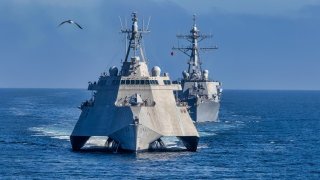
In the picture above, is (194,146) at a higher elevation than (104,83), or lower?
lower

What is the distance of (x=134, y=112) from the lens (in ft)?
267

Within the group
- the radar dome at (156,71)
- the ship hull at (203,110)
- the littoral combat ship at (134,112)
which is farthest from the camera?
the ship hull at (203,110)

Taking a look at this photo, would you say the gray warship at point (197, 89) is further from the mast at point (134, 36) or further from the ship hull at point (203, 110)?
the mast at point (134, 36)

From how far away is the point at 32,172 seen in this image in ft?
233

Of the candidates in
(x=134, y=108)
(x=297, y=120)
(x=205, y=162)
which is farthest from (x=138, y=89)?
(x=297, y=120)

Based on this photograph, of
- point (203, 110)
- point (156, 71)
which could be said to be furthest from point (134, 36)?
point (203, 110)

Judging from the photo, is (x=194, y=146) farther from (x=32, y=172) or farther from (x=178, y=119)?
(x=32, y=172)

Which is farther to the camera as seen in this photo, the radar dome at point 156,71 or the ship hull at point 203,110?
the ship hull at point 203,110

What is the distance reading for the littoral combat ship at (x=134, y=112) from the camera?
81250 mm

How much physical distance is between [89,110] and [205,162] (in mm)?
13465

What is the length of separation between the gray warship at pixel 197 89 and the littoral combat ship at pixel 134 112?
55516 millimetres

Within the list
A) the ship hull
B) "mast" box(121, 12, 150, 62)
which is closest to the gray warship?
the ship hull

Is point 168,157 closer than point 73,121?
Yes

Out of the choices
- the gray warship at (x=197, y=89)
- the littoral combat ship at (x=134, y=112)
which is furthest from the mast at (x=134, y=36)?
the gray warship at (x=197, y=89)
